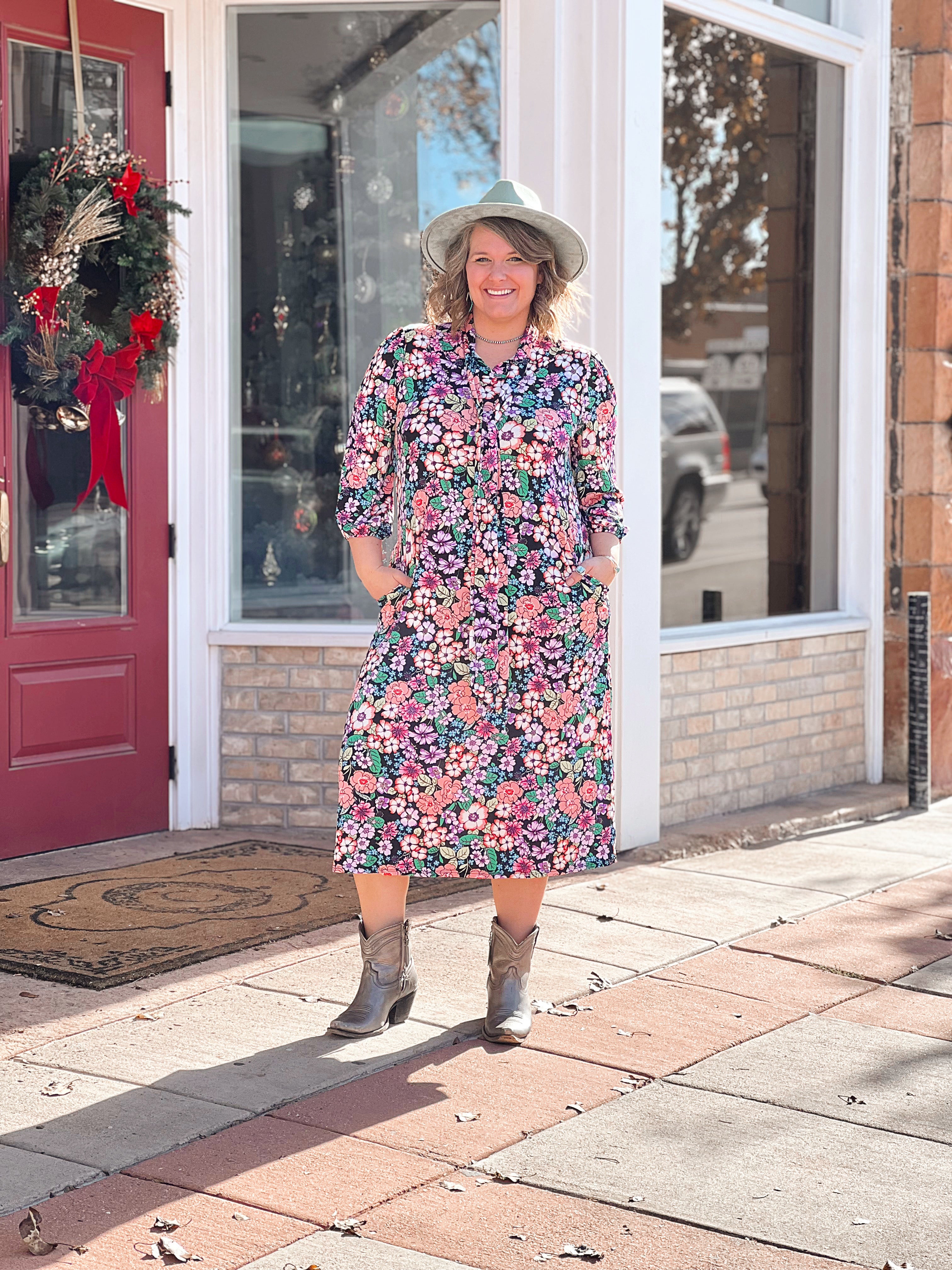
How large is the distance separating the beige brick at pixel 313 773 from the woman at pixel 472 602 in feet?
7.31

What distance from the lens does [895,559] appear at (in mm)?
6961

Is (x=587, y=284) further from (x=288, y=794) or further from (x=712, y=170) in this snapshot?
(x=712, y=170)

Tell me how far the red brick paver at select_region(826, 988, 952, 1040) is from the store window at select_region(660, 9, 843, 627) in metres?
2.66

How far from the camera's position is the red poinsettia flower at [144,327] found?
5297 millimetres


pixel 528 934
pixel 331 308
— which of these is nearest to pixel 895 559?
pixel 331 308

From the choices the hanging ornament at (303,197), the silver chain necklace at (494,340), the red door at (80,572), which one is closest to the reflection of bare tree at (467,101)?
the hanging ornament at (303,197)

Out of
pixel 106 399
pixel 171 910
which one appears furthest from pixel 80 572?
pixel 171 910

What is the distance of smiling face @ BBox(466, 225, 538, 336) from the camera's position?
3533 mm

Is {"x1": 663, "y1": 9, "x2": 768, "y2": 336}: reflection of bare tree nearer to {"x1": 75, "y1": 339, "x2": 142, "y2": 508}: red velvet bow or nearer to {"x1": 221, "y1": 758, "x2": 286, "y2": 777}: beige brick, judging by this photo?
{"x1": 75, "y1": 339, "x2": 142, "y2": 508}: red velvet bow

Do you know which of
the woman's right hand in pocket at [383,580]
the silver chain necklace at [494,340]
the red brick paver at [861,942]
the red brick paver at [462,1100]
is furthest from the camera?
the red brick paver at [861,942]

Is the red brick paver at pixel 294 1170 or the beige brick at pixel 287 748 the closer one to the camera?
the red brick paver at pixel 294 1170

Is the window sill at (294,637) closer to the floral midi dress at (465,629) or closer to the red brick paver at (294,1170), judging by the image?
the floral midi dress at (465,629)

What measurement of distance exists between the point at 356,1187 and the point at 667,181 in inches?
366

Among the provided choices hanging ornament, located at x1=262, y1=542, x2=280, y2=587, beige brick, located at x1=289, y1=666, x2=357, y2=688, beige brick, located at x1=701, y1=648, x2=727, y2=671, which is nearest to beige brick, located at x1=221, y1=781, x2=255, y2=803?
beige brick, located at x1=289, y1=666, x2=357, y2=688
